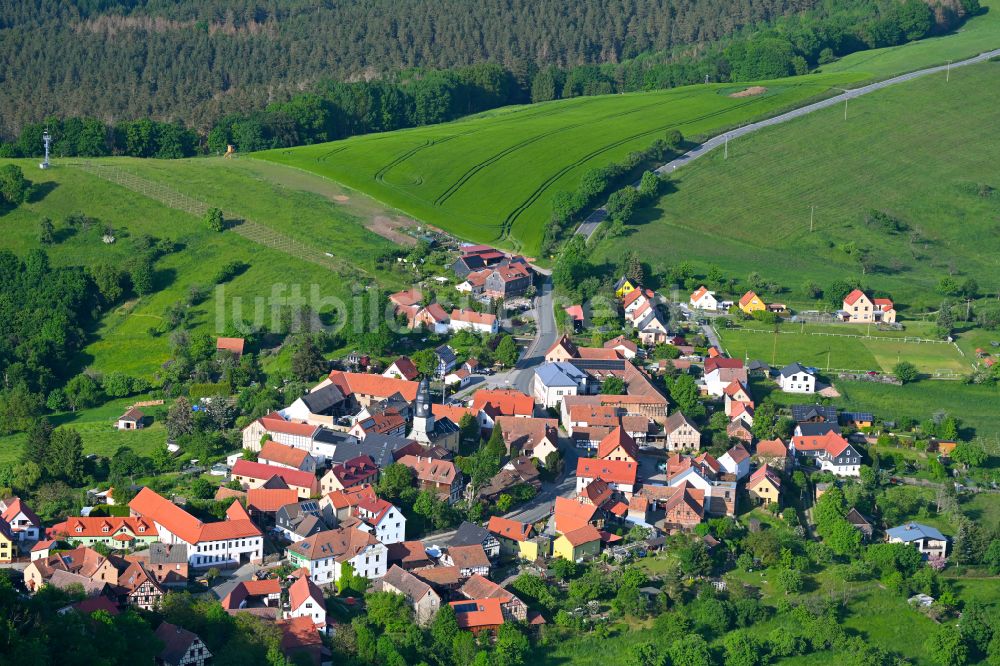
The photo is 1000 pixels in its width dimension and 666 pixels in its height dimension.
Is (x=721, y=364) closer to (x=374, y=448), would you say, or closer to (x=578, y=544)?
(x=374, y=448)

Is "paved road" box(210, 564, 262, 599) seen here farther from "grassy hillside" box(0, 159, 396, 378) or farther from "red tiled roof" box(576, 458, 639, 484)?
"grassy hillside" box(0, 159, 396, 378)

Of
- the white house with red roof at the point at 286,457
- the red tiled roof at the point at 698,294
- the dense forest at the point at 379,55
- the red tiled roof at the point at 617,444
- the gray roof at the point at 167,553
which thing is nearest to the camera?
the gray roof at the point at 167,553

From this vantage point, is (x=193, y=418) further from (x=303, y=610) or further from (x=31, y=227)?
(x=31, y=227)

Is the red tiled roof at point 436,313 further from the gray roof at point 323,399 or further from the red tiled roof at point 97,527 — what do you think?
the red tiled roof at point 97,527

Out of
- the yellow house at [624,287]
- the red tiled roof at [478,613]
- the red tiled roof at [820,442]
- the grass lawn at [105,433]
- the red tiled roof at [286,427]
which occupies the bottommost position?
the grass lawn at [105,433]

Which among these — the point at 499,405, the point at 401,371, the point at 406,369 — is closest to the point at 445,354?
the point at 406,369

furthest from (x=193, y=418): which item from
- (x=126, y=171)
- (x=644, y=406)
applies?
(x=126, y=171)

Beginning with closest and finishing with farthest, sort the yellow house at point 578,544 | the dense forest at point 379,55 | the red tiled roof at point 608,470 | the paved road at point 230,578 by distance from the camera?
the paved road at point 230,578, the yellow house at point 578,544, the red tiled roof at point 608,470, the dense forest at point 379,55

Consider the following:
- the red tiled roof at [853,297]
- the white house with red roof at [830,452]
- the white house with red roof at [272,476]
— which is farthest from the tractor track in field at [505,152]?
the white house with red roof at [272,476]
